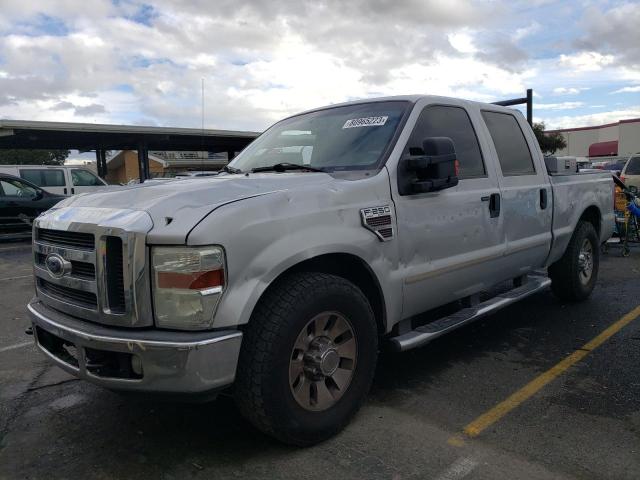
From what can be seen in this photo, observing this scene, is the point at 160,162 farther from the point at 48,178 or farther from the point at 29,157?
the point at 29,157

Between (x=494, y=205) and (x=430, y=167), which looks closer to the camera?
(x=430, y=167)

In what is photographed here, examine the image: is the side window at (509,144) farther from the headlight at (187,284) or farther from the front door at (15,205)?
the front door at (15,205)

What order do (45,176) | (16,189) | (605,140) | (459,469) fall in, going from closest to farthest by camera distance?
(459,469) → (16,189) → (45,176) → (605,140)

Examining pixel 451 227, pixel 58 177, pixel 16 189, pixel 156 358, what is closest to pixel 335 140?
pixel 451 227

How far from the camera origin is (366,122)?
3.86 m

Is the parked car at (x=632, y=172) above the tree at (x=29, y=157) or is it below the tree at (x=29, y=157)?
below

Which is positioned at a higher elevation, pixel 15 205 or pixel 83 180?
pixel 83 180

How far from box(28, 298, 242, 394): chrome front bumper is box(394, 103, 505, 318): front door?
1.36 metres

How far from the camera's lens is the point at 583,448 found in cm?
291

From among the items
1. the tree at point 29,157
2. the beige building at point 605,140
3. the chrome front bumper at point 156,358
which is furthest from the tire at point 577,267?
the tree at point 29,157

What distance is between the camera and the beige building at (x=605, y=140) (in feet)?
159

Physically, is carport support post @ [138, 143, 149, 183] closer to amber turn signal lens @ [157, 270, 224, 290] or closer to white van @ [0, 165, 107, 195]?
white van @ [0, 165, 107, 195]

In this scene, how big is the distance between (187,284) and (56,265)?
0.92m

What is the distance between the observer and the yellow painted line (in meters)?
3.21
